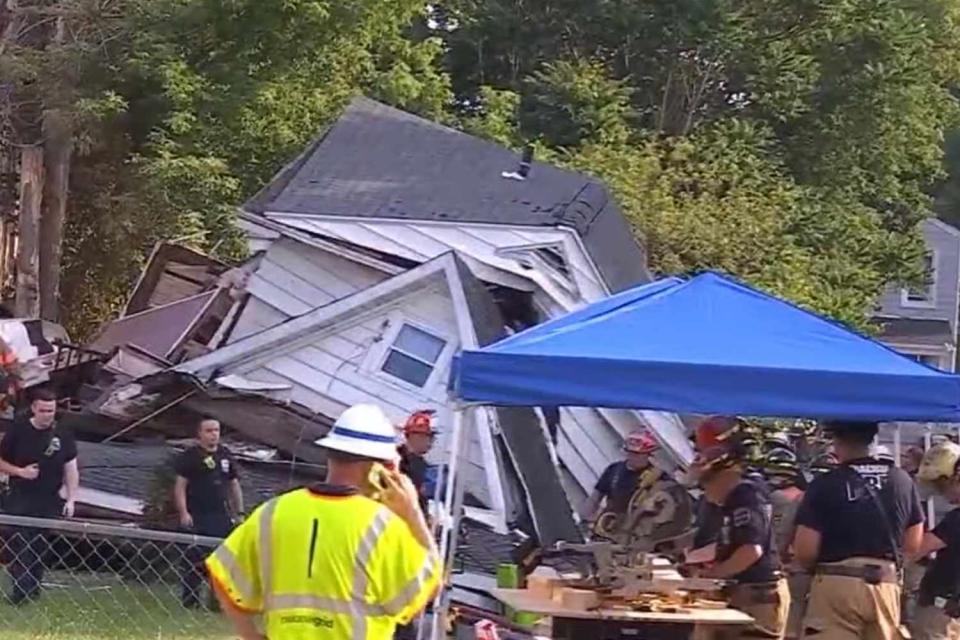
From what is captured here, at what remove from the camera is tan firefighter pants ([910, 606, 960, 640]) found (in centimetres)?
952

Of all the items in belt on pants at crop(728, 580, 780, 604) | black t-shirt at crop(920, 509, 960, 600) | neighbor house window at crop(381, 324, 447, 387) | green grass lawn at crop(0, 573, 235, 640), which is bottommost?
green grass lawn at crop(0, 573, 235, 640)

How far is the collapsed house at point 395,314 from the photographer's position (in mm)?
15516

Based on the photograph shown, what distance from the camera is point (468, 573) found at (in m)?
12.7

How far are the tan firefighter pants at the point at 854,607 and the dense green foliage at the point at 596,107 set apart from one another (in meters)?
15.8

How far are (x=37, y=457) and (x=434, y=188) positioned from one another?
6253mm

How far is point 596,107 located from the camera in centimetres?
2925

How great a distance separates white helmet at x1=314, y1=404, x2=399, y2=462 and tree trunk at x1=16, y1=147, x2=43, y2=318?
64.5ft

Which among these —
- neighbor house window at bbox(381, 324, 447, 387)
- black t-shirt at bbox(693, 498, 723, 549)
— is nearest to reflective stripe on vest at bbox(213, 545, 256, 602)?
black t-shirt at bbox(693, 498, 723, 549)

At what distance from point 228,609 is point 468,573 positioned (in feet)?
25.1

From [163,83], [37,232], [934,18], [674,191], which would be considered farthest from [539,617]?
[934,18]

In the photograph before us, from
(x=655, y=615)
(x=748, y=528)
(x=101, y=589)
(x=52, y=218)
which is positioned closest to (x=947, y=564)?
(x=748, y=528)

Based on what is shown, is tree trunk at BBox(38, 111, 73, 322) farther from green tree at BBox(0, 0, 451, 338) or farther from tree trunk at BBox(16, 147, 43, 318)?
tree trunk at BBox(16, 147, 43, 318)

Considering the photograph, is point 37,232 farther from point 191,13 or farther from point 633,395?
point 633,395

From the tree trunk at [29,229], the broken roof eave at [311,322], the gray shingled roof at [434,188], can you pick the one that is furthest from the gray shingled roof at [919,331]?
the broken roof eave at [311,322]
